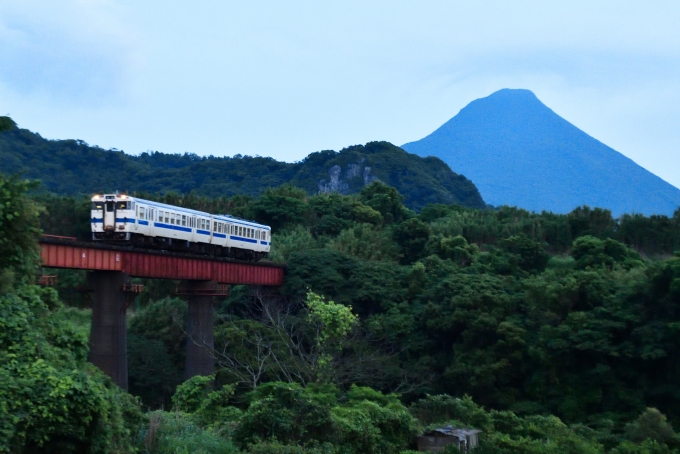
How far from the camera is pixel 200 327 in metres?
41.2

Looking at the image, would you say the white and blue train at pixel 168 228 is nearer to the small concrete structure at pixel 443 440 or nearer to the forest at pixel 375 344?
the forest at pixel 375 344

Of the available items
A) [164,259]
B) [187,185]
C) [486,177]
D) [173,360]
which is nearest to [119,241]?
[164,259]

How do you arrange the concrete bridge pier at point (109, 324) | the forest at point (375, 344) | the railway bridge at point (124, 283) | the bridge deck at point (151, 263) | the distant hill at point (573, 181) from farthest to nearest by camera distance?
1. the distant hill at point (573, 181)
2. the concrete bridge pier at point (109, 324)
3. the railway bridge at point (124, 283)
4. the bridge deck at point (151, 263)
5. the forest at point (375, 344)

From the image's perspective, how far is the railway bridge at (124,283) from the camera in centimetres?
3319

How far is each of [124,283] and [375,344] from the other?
16433 mm

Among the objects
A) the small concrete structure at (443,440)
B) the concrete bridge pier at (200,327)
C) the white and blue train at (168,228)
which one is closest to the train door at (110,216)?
the white and blue train at (168,228)

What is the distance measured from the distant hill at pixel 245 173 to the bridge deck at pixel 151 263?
87.5m

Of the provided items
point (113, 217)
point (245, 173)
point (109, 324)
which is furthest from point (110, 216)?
point (245, 173)

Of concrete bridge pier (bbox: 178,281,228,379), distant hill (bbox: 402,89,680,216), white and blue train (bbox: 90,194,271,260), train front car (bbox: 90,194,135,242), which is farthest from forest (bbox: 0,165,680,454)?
distant hill (bbox: 402,89,680,216)

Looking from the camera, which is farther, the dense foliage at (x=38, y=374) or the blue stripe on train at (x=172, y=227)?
the blue stripe on train at (x=172, y=227)

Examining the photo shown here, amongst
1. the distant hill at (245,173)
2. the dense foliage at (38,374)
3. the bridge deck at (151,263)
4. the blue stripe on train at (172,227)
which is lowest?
the dense foliage at (38,374)

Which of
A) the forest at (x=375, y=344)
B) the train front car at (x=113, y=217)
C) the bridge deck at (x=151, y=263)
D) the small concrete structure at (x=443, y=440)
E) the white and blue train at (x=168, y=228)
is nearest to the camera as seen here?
the forest at (x=375, y=344)

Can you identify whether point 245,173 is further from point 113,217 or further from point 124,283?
point 124,283

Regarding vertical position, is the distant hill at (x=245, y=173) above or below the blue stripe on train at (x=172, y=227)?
above
